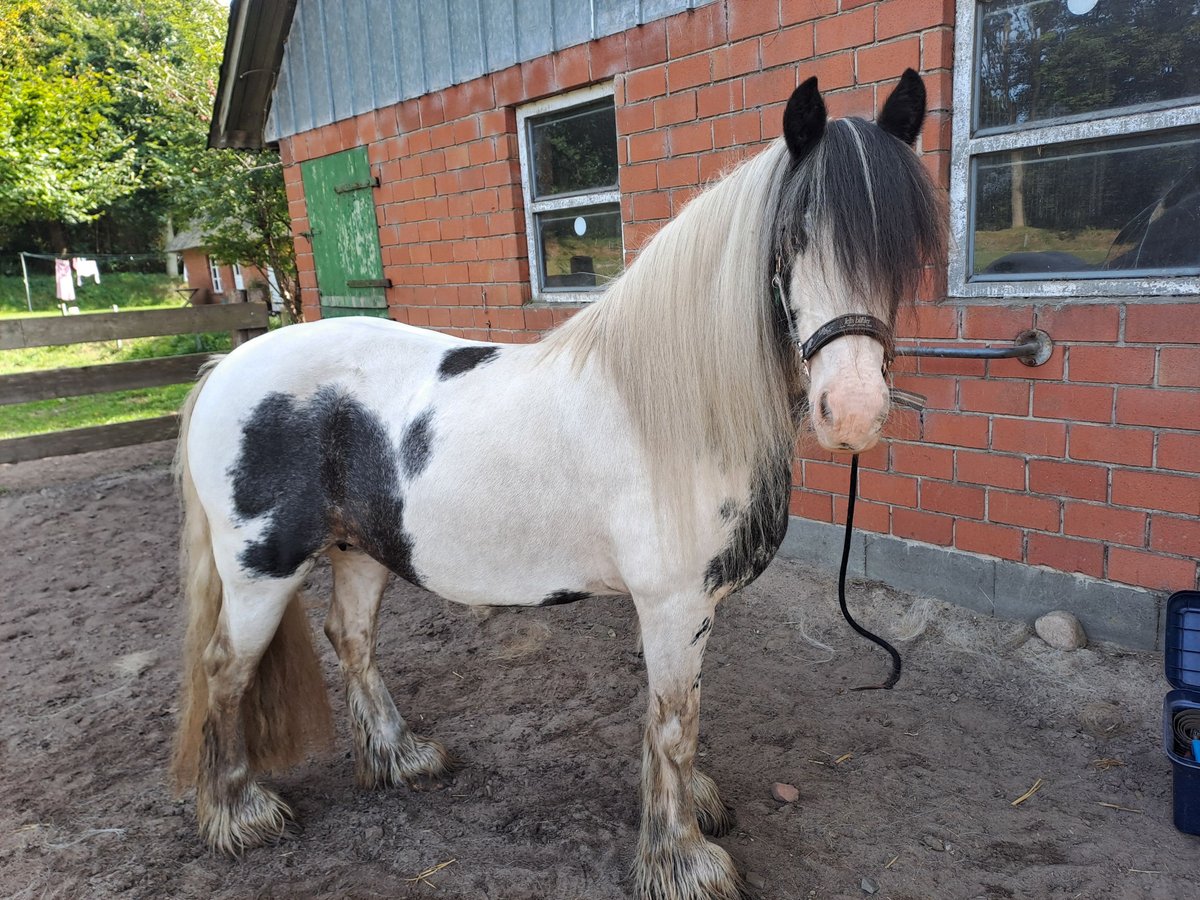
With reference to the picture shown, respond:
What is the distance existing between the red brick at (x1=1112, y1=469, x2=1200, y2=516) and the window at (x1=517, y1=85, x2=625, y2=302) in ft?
8.73

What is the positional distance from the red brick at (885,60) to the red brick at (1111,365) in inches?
51.8

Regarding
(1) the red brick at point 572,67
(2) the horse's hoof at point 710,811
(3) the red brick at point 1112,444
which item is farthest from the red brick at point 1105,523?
(1) the red brick at point 572,67

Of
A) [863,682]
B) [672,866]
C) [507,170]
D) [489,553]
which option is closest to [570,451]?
[489,553]

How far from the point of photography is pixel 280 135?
263 inches

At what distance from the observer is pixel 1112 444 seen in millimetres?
2678

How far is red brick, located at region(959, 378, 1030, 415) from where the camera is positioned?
2885 millimetres

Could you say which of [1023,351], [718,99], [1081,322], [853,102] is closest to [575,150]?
[718,99]

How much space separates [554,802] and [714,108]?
3188 millimetres

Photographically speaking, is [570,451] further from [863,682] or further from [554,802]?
[863,682]

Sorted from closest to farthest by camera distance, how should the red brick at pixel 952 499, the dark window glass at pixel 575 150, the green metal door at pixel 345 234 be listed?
the red brick at pixel 952 499
the dark window glass at pixel 575 150
the green metal door at pixel 345 234

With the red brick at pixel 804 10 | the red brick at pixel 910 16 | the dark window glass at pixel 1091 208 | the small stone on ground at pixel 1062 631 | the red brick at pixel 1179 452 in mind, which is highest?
the red brick at pixel 804 10

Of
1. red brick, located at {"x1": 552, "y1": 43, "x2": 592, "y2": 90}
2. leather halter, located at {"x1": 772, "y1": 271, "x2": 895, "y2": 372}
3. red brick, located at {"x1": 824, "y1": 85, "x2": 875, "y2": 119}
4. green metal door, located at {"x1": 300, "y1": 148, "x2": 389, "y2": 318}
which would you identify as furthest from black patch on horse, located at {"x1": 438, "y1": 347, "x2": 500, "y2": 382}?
green metal door, located at {"x1": 300, "y1": 148, "x2": 389, "y2": 318}

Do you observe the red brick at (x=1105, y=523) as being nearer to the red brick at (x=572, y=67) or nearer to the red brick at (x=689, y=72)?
the red brick at (x=689, y=72)

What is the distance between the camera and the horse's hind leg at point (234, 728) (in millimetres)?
2230
